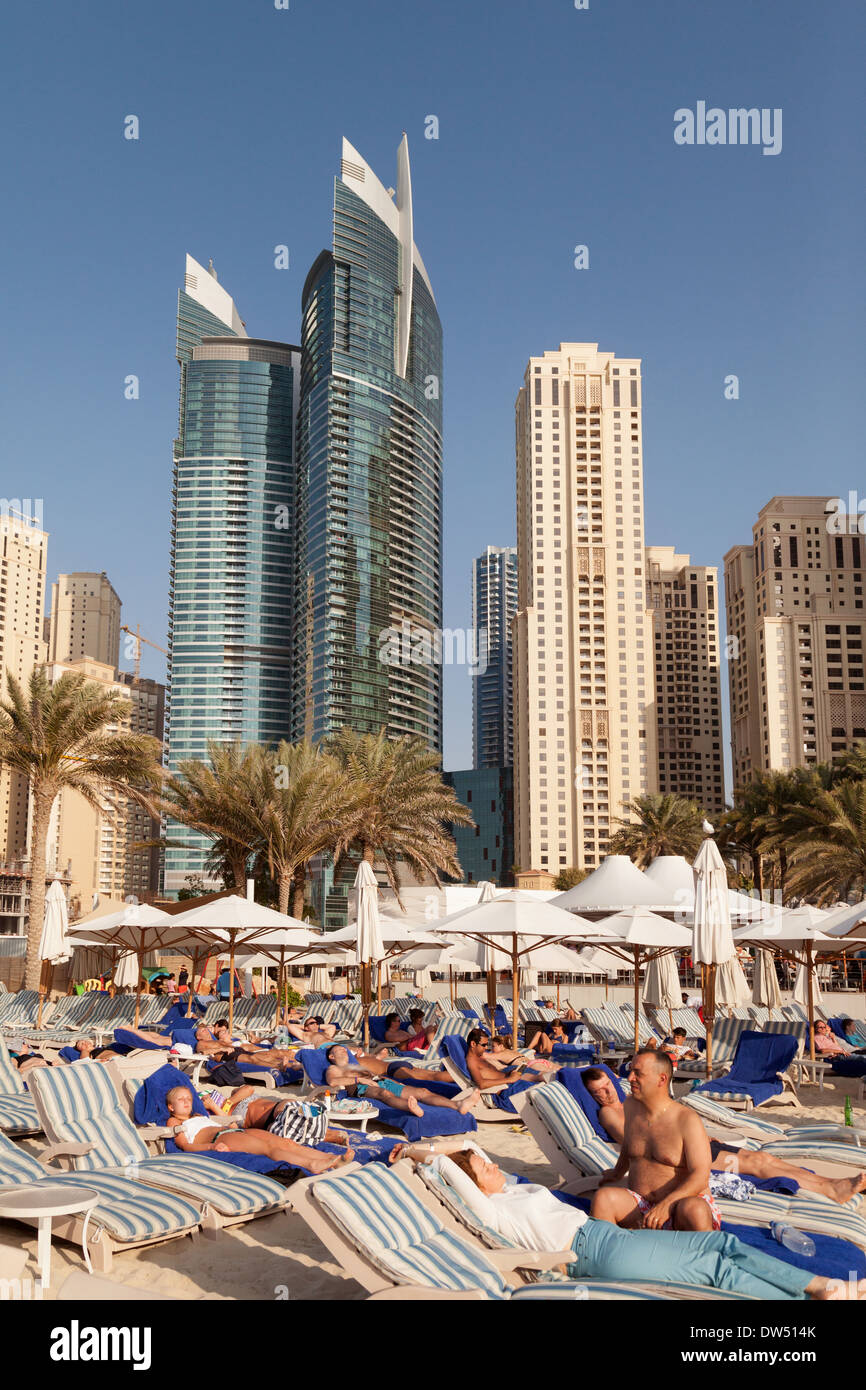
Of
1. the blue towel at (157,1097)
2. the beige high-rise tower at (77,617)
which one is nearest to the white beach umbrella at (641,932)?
the blue towel at (157,1097)

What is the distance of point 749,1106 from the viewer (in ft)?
36.7

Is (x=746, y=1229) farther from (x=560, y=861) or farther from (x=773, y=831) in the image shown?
(x=560, y=861)

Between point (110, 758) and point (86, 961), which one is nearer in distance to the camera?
point (110, 758)

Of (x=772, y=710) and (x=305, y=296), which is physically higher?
(x=305, y=296)

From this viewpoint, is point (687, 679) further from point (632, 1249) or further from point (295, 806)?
point (632, 1249)

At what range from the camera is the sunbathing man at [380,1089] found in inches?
399

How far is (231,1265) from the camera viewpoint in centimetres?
610

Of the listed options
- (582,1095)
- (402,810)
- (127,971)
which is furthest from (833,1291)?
(402,810)

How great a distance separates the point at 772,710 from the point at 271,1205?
105m

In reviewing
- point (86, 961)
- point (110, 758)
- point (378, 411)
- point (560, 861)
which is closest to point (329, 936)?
point (110, 758)

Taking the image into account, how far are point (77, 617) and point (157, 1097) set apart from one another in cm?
19196

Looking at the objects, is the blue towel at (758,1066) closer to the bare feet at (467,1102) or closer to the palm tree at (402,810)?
the bare feet at (467,1102)

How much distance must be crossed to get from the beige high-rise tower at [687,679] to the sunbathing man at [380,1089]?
116242mm

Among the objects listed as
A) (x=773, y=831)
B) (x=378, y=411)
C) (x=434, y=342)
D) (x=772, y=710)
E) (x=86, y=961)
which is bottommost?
(x=86, y=961)
